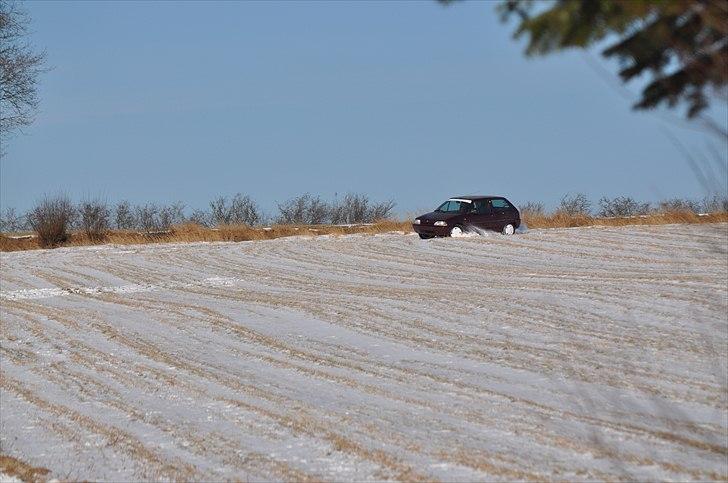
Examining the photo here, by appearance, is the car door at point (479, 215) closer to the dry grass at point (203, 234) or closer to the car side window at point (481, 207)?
the car side window at point (481, 207)

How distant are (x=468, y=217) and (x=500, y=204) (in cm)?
144

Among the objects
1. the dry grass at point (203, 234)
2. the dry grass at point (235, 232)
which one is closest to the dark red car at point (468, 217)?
the dry grass at point (235, 232)

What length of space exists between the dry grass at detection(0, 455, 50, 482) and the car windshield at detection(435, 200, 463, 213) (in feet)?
69.1

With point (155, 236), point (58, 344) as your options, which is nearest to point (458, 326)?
point (58, 344)

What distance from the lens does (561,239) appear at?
24.5 metres

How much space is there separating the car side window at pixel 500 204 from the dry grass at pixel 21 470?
2185cm

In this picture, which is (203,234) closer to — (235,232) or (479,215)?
(235,232)

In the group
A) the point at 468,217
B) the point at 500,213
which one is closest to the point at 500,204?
the point at 500,213

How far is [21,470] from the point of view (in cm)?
947

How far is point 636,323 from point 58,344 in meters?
8.47

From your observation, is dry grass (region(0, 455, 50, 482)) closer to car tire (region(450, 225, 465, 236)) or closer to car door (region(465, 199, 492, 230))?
car tire (region(450, 225, 465, 236))

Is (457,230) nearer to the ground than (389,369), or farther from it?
farther from it

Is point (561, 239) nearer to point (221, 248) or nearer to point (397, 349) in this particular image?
point (221, 248)

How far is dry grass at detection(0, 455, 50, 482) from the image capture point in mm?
9211
